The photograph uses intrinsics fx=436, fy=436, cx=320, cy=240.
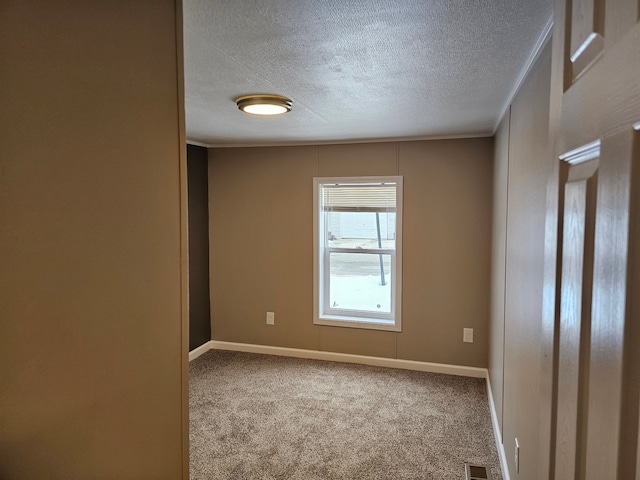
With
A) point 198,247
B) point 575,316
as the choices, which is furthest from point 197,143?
point 575,316

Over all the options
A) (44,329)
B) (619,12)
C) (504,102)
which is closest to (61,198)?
(44,329)

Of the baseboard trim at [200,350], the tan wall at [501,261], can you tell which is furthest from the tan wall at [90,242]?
the baseboard trim at [200,350]

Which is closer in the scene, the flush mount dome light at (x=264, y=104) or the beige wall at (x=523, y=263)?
the beige wall at (x=523, y=263)

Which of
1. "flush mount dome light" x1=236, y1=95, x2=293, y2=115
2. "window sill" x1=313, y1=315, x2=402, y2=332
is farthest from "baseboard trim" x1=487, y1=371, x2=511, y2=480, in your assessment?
"flush mount dome light" x1=236, y1=95, x2=293, y2=115

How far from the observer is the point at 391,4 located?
4.24 ft

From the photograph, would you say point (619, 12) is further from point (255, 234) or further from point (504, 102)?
point (255, 234)

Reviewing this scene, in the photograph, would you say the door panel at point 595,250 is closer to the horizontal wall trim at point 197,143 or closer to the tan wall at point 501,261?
the tan wall at point 501,261

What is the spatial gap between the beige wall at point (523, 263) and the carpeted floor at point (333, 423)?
18.0 inches

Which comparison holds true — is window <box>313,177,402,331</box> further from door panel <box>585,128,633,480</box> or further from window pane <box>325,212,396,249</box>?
door panel <box>585,128,633,480</box>

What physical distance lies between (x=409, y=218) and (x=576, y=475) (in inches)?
133

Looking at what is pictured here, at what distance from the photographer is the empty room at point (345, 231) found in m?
0.72

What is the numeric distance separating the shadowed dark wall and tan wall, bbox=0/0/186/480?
10.5 ft

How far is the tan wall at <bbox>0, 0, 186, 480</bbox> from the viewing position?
750mm

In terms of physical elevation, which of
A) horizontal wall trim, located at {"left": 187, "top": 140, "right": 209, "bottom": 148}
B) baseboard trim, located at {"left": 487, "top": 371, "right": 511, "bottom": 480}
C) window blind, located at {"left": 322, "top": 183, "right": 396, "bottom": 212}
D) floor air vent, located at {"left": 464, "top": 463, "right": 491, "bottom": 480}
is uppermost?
horizontal wall trim, located at {"left": 187, "top": 140, "right": 209, "bottom": 148}
